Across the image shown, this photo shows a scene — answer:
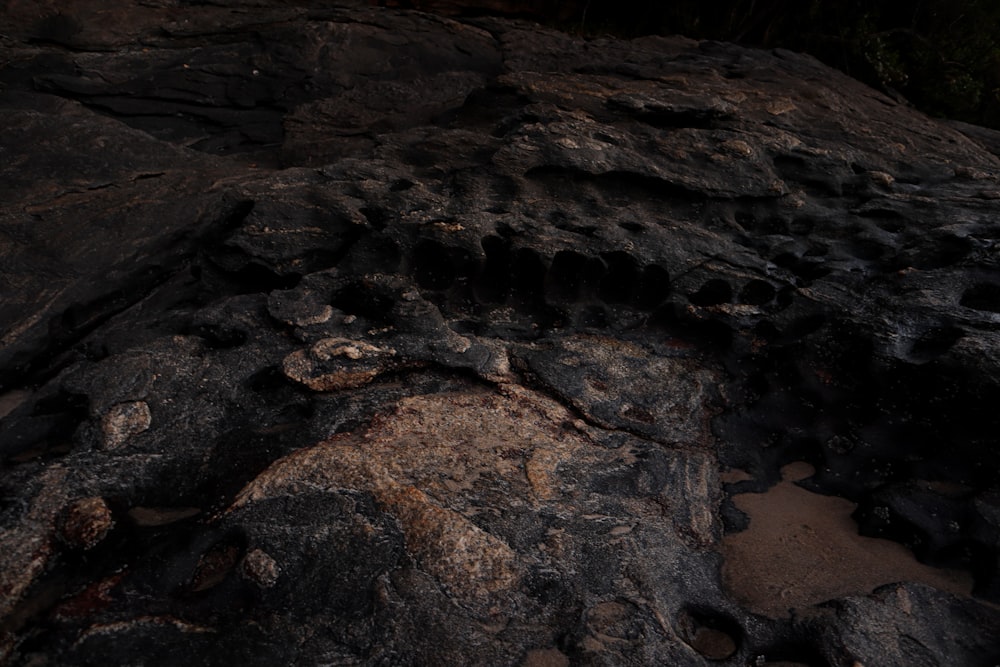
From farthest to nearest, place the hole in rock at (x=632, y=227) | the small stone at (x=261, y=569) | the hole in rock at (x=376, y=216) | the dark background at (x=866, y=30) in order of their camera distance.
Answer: the dark background at (x=866, y=30), the hole in rock at (x=632, y=227), the hole in rock at (x=376, y=216), the small stone at (x=261, y=569)

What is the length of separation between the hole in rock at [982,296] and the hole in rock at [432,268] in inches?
80.5

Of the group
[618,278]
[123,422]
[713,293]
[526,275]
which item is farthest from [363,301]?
[713,293]

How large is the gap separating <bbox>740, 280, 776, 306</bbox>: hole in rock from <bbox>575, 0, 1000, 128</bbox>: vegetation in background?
463cm

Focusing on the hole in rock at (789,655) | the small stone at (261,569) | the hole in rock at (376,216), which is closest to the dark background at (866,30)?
the hole in rock at (376,216)

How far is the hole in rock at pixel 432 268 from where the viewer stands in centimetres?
320

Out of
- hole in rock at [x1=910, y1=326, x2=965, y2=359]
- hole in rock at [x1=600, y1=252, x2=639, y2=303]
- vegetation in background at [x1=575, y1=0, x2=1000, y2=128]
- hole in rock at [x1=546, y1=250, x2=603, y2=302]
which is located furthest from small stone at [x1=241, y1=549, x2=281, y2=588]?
vegetation in background at [x1=575, y1=0, x2=1000, y2=128]

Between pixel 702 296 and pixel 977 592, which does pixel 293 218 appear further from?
pixel 977 592

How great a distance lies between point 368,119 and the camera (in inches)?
194

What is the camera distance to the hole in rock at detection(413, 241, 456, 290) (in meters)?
3.20

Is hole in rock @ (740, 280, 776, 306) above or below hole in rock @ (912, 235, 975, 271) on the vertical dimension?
below

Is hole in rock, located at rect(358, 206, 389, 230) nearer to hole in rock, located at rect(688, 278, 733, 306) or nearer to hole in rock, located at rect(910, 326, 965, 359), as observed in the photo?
hole in rock, located at rect(688, 278, 733, 306)

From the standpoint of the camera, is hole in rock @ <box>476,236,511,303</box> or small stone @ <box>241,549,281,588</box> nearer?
small stone @ <box>241,549,281,588</box>

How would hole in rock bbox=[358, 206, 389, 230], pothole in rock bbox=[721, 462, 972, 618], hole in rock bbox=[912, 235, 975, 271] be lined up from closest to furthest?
1. pothole in rock bbox=[721, 462, 972, 618]
2. hole in rock bbox=[912, 235, 975, 271]
3. hole in rock bbox=[358, 206, 389, 230]

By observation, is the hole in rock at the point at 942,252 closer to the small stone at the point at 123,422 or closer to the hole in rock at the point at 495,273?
the hole in rock at the point at 495,273
